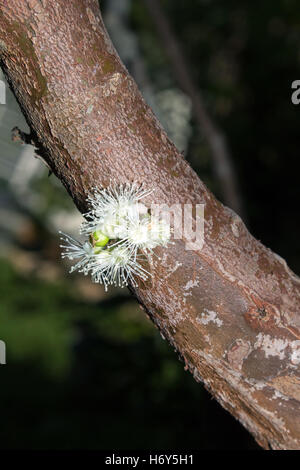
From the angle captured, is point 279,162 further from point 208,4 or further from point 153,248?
point 153,248

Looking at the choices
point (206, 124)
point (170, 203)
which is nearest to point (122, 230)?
point (170, 203)

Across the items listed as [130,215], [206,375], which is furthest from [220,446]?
[130,215]

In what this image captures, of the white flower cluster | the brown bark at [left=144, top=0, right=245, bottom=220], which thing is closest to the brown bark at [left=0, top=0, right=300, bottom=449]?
the white flower cluster

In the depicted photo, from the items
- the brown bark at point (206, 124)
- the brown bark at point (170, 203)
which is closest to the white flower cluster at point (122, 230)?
the brown bark at point (170, 203)

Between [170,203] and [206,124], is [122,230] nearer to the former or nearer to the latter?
[170,203]

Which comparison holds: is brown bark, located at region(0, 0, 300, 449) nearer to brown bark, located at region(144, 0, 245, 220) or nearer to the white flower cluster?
the white flower cluster

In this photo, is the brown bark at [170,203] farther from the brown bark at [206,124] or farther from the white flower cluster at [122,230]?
the brown bark at [206,124]
